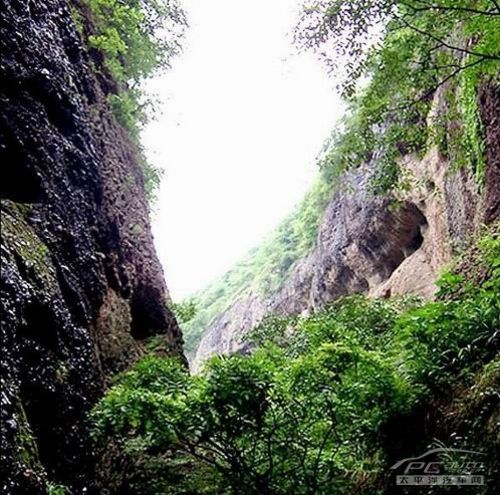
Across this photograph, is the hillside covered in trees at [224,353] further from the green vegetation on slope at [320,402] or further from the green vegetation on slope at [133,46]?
the green vegetation on slope at [133,46]

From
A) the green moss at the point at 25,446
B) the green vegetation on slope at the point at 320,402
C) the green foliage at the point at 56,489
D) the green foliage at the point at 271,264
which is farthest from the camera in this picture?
the green foliage at the point at 271,264

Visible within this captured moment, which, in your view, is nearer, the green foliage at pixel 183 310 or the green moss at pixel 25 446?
the green moss at pixel 25 446

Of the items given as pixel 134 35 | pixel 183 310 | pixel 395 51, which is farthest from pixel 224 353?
pixel 134 35

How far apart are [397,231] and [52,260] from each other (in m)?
13.4

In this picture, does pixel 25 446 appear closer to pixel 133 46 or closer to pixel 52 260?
pixel 52 260

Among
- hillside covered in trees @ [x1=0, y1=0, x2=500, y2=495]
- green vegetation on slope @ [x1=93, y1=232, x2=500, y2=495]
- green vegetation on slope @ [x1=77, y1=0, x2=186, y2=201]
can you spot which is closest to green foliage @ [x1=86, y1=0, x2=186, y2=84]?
green vegetation on slope @ [x1=77, y1=0, x2=186, y2=201]

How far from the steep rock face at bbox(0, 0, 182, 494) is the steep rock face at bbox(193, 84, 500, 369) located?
414cm

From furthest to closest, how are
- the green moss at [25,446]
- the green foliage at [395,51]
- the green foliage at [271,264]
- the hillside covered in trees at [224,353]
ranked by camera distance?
the green foliage at [271,264], the green foliage at [395,51], the hillside covered in trees at [224,353], the green moss at [25,446]

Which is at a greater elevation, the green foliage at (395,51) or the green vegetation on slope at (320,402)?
the green foliage at (395,51)

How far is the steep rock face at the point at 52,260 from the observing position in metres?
4.00

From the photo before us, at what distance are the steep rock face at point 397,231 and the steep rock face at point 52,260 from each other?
414 centimetres

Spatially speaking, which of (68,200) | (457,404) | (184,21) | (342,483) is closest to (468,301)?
(457,404)

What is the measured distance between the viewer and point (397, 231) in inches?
670

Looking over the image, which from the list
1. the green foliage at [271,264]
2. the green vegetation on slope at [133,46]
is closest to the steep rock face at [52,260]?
the green vegetation on slope at [133,46]
